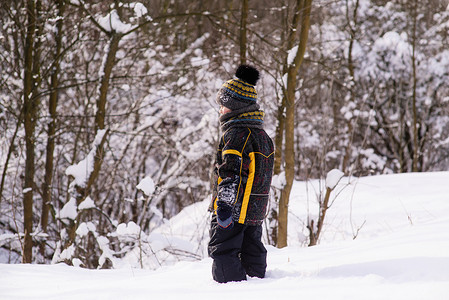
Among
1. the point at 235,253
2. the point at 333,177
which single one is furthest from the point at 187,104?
the point at 235,253

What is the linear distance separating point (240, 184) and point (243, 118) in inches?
16.8

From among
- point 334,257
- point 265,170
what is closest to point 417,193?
point 334,257

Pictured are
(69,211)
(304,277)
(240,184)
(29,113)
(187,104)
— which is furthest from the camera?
(187,104)

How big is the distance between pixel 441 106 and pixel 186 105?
25.9 ft

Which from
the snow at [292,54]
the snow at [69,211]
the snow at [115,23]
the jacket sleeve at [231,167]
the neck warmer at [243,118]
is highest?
the snow at [115,23]

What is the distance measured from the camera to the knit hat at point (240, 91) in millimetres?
2512

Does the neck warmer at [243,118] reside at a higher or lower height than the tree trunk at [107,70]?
lower

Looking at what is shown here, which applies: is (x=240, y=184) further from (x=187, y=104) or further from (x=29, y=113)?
(x=187, y=104)

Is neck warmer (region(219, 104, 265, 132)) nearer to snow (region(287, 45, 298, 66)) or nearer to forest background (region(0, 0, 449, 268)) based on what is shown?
snow (region(287, 45, 298, 66))

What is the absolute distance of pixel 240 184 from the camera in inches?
96.2

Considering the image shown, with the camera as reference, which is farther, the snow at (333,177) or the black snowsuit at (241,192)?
the snow at (333,177)

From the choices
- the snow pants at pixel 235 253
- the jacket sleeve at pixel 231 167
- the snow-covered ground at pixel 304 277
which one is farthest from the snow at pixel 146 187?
the jacket sleeve at pixel 231 167

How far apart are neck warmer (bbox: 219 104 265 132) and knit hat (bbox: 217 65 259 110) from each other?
0.10 ft

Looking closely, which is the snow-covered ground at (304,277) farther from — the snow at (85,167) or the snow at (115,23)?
the snow at (115,23)
